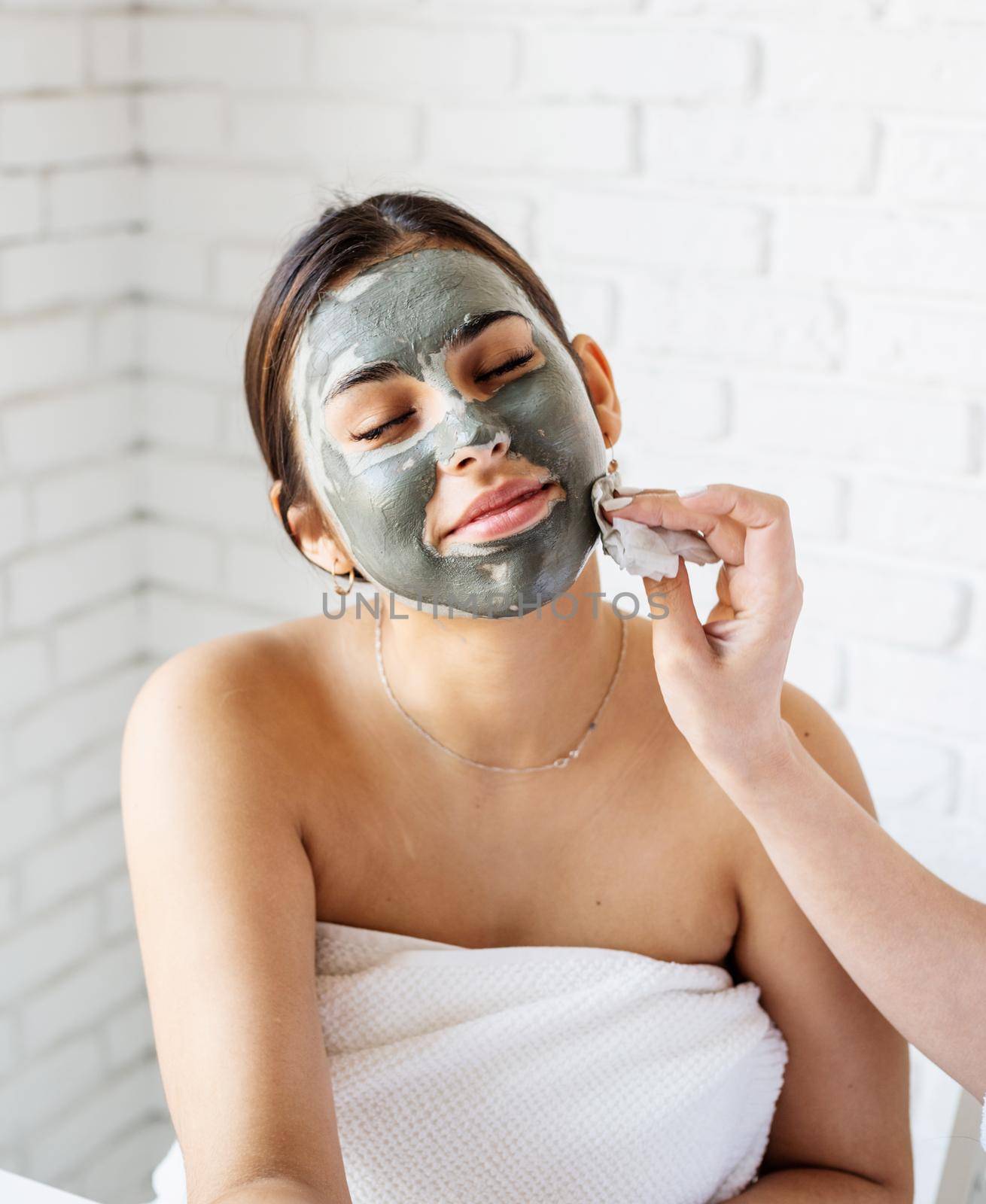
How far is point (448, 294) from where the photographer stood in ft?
3.20

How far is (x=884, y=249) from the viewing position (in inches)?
55.9

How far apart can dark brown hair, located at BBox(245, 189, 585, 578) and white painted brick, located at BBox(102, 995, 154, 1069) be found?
48.1 inches

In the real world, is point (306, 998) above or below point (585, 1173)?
above

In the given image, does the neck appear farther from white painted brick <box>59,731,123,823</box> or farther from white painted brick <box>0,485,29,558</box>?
white painted brick <box>59,731,123,823</box>

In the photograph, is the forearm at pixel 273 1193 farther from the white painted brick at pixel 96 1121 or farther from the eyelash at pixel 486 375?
the white painted brick at pixel 96 1121

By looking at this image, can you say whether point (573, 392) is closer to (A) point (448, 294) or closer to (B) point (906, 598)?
(A) point (448, 294)

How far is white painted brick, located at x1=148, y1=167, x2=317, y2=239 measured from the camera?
5.74 ft

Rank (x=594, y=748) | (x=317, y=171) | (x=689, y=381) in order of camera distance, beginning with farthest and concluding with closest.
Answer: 1. (x=317, y=171)
2. (x=689, y=381)
3. (x=594, y=748)

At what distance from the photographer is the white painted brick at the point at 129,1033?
2025 millimetres

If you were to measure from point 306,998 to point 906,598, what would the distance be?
84 centimetres

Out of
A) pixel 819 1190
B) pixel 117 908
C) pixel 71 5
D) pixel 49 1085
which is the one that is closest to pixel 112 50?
pixel 71 5

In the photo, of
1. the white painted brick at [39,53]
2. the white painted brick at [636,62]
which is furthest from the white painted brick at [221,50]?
the white painted brick at [636,62]

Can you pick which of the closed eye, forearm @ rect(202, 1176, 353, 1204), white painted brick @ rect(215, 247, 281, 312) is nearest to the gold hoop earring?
the closed eye

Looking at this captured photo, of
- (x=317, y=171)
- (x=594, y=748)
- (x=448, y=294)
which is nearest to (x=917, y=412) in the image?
(x=594, y=748)
